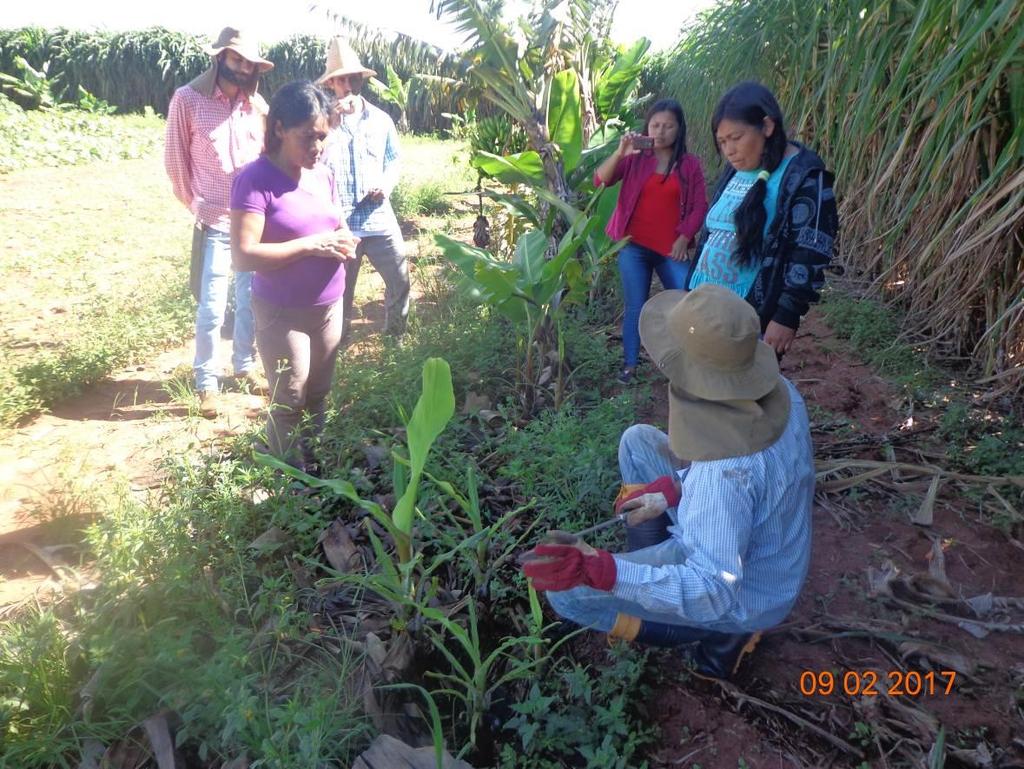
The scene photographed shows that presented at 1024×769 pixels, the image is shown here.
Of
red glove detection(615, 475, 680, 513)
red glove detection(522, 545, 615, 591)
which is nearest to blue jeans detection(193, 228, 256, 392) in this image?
red glove detection(615, 475, 680, 513)

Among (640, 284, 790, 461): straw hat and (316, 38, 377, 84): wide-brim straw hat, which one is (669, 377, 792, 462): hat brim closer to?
(640, 284, 790, 461): straw hat

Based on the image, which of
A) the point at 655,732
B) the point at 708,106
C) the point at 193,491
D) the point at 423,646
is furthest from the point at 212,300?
the point at 708,106

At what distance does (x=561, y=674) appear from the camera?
71.4 inches

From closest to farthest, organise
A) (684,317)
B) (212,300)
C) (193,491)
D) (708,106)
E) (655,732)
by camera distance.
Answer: (684,317) < (655,732) < (193,491) < (212,300) < (708,106)

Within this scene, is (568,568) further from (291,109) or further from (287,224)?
(291,109)

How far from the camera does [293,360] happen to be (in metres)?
2.62

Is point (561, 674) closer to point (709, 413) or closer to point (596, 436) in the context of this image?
point (709, 413)

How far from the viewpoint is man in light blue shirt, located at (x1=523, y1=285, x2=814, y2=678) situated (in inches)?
58.3

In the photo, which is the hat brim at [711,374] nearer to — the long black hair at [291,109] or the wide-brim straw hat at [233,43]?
the long black hair at [291,109]

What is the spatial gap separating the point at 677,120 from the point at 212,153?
232 centimetres

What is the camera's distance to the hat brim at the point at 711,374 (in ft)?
4.99

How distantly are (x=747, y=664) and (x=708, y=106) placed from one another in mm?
A: 6235

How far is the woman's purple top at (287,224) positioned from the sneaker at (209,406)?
1.10 m
